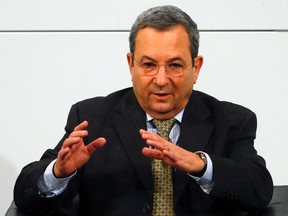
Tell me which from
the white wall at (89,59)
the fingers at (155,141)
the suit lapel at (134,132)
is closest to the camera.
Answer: the fingers at (155,141)

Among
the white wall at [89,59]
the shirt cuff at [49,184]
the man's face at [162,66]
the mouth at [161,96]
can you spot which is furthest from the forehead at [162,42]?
the white wall at [89,59]

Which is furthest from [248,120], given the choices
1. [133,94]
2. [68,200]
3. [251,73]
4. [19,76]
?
[19,76]

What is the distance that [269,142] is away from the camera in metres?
3.22

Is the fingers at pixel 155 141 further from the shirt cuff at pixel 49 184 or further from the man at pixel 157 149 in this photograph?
the shirt cuff at pixel 49 184

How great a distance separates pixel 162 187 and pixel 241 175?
0.81 feet

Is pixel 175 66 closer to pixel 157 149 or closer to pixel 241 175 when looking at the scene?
pixel 157 149

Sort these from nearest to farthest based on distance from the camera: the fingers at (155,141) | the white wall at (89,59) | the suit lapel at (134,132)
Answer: the fingers at (155,141), the suit lapel at (134,132), the white wall at (89,59)

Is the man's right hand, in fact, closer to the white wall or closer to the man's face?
the man's face

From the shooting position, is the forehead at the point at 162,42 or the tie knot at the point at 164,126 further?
the tie knot at the point at 164,126

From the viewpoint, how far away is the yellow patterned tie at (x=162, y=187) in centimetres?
218

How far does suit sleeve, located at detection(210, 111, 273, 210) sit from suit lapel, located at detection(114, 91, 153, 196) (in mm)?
223

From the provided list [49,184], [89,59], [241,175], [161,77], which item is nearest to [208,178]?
[241,175]

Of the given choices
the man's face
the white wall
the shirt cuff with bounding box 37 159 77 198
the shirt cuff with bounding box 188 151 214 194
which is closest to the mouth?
the man's face

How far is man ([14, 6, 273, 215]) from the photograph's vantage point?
2109 millimetres
